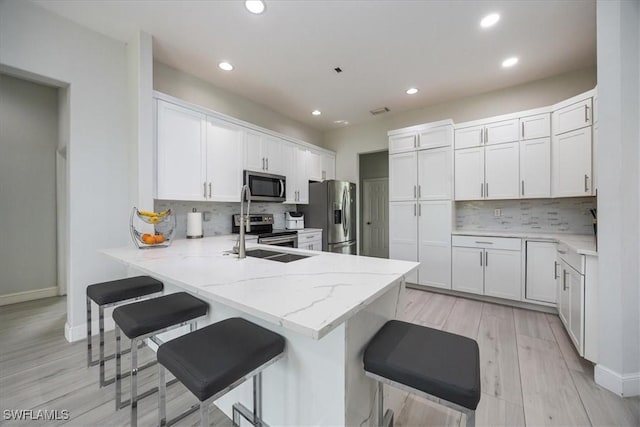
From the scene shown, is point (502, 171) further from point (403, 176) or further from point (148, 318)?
point (148, 318)

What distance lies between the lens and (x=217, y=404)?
5.14 feet

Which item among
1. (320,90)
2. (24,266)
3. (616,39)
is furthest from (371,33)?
(24,266)

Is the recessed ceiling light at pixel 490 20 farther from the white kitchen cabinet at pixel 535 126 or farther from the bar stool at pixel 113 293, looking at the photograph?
the bar stool at pixel 113 293

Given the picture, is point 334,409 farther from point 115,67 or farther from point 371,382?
point 115,67

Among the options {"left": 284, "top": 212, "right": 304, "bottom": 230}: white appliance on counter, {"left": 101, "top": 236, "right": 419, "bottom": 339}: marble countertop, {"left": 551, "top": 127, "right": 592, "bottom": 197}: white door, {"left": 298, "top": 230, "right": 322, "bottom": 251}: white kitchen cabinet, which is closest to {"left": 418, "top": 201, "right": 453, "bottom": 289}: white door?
{"left": 551, "top": 127, "right": 592, "bottom": 197}: white door

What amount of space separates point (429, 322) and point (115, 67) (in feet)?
13.8

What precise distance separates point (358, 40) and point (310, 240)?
2807 mm

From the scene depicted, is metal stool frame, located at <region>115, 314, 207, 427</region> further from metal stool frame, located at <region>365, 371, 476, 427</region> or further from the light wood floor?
metal stool frame, located at <region>365, 371, 476, 427</region>

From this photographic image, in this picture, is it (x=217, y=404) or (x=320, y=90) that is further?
(x=320, y=90)

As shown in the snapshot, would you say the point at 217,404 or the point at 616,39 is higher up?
the point at 616,39

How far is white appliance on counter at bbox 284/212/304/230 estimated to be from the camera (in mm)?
4363

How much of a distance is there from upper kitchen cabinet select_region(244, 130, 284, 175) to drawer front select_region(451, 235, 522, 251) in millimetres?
2816

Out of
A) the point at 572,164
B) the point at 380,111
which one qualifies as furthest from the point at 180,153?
the point at 572,164

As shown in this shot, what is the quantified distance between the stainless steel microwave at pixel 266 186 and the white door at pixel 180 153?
0.65 metres
